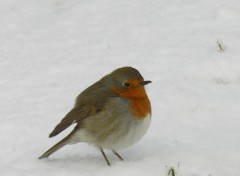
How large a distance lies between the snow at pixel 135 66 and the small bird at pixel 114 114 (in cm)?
22

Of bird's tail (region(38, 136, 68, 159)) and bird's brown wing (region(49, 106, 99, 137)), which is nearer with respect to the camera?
bird's brown wing (region(49, 106, 99, 137))

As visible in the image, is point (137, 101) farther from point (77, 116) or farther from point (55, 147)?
point (55, 147)

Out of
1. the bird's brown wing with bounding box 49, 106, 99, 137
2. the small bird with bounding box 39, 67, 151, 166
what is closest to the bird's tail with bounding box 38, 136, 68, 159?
the small bird with bounding box 39, 67, 151, 166

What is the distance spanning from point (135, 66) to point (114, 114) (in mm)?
2290

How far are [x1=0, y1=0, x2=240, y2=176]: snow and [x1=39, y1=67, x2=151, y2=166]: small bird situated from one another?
22cm

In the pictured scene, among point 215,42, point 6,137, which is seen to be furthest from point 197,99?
point 6,137

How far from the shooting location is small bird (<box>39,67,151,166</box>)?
5.07m

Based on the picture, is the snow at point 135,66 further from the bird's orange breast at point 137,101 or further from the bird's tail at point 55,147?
the bird's orange breast at point 137,101

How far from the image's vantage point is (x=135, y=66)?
7.32m

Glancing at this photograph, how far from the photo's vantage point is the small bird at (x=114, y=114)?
5.07 meters

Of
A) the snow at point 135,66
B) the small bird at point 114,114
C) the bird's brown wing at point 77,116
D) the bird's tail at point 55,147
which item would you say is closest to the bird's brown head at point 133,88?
the small bird at point 114,114

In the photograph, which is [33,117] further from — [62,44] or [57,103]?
[62,44]

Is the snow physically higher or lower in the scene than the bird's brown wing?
lower

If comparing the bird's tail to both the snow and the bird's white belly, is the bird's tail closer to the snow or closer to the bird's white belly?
the snow
